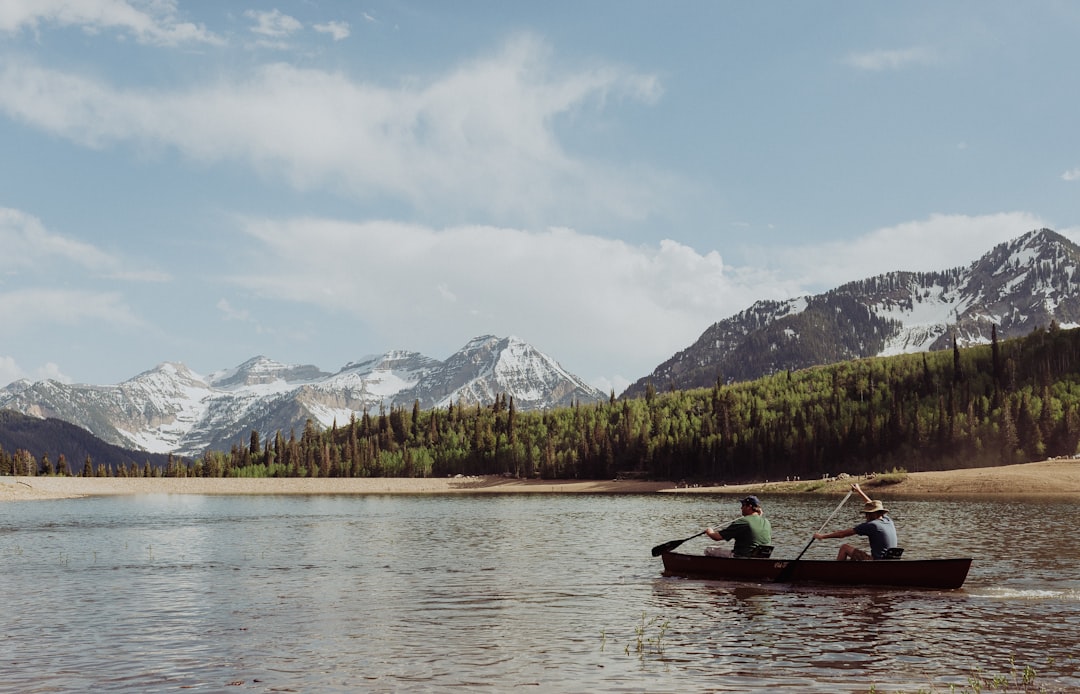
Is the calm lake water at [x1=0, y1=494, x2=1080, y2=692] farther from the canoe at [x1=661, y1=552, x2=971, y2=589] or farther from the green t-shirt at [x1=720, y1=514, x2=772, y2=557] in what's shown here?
the green t-shirt at [x1=720, y1=514, x2=772, y2=557]

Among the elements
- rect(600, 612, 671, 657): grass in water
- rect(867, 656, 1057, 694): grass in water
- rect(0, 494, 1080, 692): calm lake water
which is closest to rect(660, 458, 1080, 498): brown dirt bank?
rect(0, 494, 1080, 692): calm lake water

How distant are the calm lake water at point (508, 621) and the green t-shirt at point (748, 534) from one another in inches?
77.3

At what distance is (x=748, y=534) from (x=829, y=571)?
401 cm

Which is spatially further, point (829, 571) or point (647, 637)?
point (829, 571)

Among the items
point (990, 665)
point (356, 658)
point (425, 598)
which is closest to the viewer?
point (990, 665)

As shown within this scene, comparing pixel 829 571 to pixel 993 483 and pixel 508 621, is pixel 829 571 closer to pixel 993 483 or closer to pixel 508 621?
pixel 508 621

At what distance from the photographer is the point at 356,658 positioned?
22.9 m

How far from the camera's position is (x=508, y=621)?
28312mm

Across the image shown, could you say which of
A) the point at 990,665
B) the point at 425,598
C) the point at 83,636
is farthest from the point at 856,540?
the point at 83,636

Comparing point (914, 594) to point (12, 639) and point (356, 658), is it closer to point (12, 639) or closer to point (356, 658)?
point (356, 658)

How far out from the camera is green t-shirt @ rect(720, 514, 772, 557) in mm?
37594

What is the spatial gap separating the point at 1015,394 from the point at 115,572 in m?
185

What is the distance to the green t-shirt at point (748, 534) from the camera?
37.6m

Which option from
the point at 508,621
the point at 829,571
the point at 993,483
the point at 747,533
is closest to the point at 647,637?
the point at 508,621
